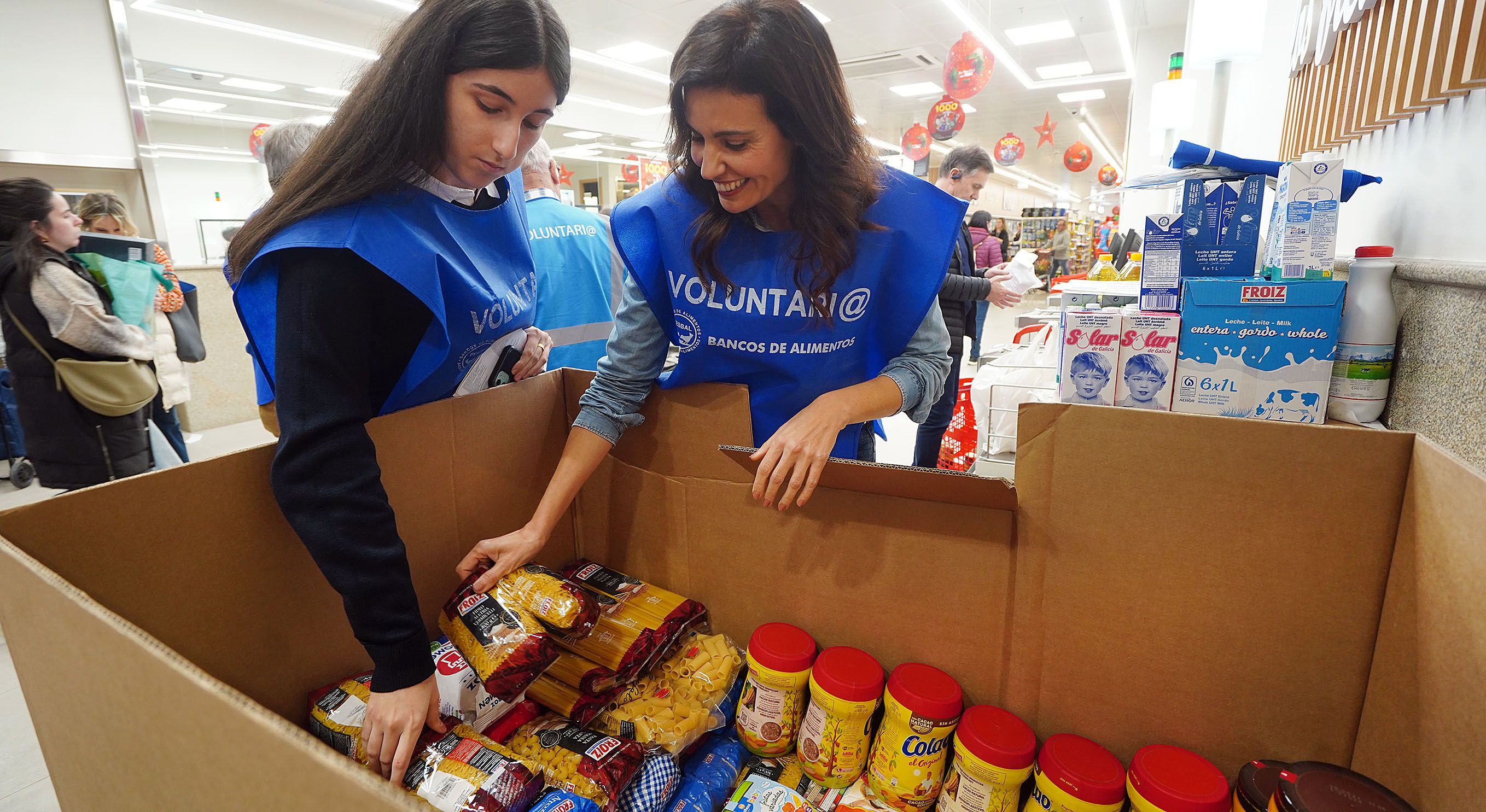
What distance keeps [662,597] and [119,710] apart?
0.75 meters

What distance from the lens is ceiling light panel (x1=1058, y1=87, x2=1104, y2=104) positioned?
1166 centimetres

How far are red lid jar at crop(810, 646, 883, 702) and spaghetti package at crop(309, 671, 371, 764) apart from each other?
22.9 inches

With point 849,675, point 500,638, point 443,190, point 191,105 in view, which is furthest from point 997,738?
point 191,105

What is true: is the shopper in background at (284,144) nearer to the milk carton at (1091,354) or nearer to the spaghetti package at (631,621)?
the spaghetti package at (631,621)

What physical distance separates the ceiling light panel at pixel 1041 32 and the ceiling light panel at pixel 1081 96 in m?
3.25

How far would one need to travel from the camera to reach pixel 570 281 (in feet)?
7.13

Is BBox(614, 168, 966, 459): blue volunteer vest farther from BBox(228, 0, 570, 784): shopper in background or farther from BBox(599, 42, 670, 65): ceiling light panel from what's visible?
BBox(599, 42, 670, 65): ceiling light panel

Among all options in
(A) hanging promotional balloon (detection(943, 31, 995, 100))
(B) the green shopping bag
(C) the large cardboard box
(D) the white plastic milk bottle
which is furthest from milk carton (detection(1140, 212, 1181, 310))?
(A) hanging promotional balloon (detection(943, 31, 995, 100))

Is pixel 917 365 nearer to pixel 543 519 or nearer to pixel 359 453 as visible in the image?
pixel 543 519

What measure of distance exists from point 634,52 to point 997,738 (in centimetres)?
998

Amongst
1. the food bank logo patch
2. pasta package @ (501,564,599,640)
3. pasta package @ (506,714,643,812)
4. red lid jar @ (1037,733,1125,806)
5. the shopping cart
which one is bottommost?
the shopping cart

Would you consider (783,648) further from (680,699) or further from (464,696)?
(464,696)

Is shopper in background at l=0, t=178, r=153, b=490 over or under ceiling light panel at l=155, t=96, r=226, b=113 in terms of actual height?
under

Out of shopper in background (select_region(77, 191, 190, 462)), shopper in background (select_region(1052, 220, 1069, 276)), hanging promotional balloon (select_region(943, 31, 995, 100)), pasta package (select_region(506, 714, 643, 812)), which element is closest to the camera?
pasta package (select_region(506, 714, 643, 812))
